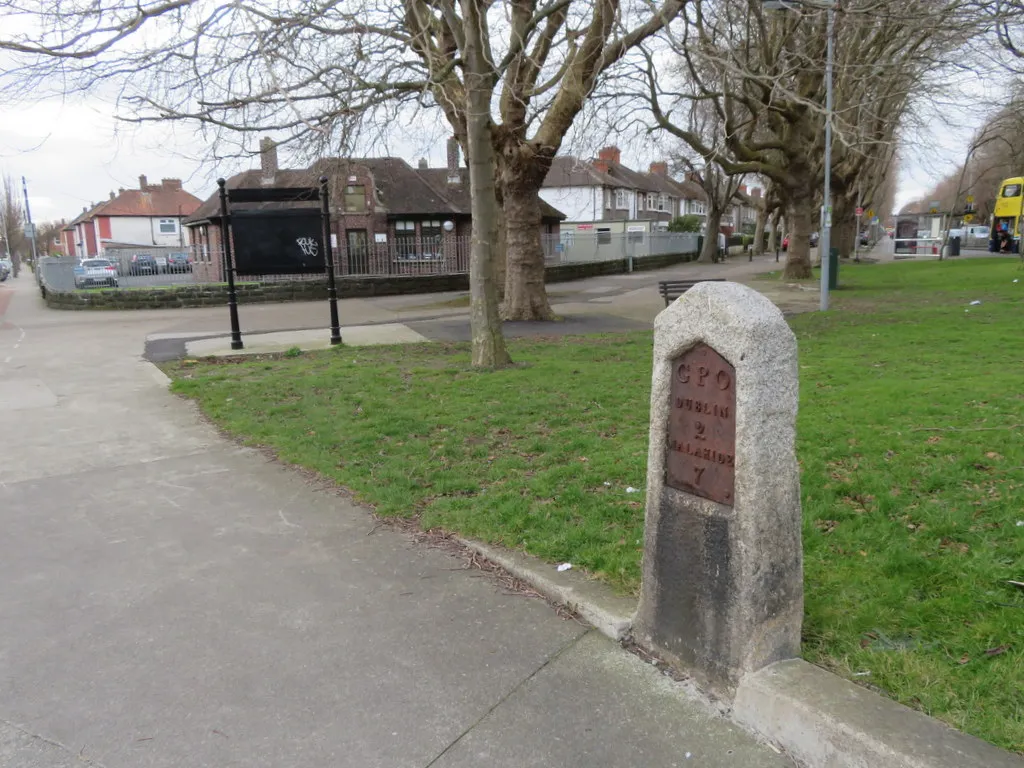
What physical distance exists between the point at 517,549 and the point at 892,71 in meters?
16.4

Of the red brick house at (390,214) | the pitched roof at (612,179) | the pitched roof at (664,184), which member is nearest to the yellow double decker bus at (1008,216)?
the pitched roof at (612,179)

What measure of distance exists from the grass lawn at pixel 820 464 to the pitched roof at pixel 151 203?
222 feet

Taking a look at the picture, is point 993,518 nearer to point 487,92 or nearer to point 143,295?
point 487,92

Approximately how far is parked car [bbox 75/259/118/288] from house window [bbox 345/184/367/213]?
1049 cm

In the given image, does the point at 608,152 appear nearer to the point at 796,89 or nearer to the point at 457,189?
the point at 796,89

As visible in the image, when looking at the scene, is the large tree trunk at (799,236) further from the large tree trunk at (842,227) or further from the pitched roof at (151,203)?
the pitched roof at (151,203)

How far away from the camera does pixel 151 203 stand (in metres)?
70.5

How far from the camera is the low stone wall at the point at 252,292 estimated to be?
72.0ft

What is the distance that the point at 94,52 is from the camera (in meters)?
8.48

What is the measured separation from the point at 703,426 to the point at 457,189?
38.0 meters

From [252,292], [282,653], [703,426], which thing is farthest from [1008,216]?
[282,653]

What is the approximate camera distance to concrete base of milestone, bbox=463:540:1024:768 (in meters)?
2.35

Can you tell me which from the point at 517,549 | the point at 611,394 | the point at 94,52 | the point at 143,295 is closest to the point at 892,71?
the point at 611,394

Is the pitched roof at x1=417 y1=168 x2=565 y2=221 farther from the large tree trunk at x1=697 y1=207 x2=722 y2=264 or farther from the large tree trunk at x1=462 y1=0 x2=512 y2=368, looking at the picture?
the large tree trunk at x1=462 y1=0 x2=512 y2=368
